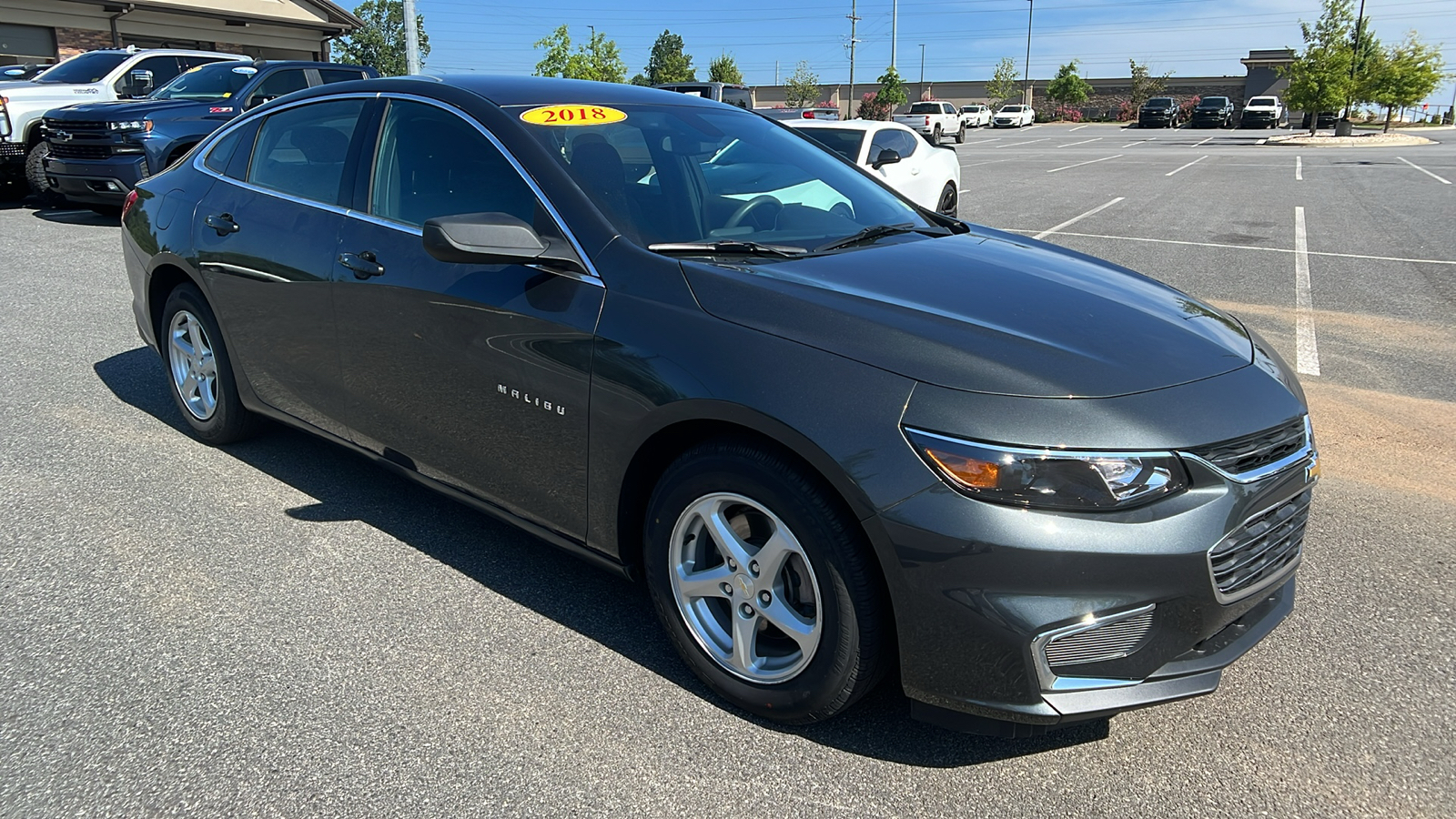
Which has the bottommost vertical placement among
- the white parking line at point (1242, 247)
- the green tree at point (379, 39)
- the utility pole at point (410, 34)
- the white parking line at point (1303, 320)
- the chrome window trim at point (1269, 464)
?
the white parking line at point (1303, 320)

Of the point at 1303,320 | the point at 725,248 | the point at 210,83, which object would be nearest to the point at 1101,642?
the point at 725,248

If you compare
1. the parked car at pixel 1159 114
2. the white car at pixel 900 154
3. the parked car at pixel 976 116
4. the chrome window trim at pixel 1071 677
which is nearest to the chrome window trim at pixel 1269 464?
the chrome window trim at pixel 1071 677

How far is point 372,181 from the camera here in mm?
3721

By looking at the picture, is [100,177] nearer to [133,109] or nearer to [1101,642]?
[133,109]

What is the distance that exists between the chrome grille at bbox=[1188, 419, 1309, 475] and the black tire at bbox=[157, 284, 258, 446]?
390 cm

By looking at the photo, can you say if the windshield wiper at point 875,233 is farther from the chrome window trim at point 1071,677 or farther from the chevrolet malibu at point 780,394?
the chrome window trim at point 1071,677

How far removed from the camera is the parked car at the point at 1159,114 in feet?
194

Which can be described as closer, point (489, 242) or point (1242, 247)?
point (489, 242)

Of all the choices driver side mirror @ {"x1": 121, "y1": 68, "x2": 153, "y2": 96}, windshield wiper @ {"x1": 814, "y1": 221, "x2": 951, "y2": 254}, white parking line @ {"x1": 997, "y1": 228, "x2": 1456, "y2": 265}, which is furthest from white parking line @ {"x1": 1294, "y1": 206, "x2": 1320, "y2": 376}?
driver side mirror @ {"x1": 121, "y1": 68, "x2": 153, "y2": 96}

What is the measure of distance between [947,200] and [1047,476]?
423 inches

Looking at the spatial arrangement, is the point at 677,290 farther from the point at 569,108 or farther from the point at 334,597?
the point at 334,597

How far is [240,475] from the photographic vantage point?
4.49 meters

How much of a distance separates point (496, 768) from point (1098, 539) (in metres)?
1.56

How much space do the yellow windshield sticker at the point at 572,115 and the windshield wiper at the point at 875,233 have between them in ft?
2.97
